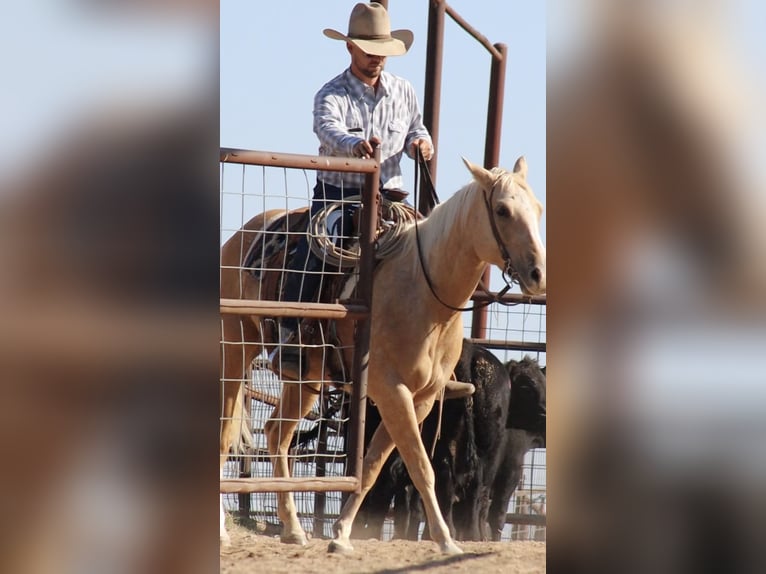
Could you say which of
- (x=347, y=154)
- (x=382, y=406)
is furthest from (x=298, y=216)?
(x=382, y=406)

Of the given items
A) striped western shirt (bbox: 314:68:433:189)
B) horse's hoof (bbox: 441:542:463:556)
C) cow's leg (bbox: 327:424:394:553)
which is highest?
striped western shirt (bbox: 314:68:433:189)

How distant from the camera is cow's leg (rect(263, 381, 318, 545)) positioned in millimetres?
5082

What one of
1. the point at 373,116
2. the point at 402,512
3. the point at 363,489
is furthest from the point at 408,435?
the point at 402,512

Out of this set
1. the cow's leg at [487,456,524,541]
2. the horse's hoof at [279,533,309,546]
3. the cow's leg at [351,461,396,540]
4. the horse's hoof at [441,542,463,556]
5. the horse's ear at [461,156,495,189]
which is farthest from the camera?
the cow's leg at [487,456,524,541]

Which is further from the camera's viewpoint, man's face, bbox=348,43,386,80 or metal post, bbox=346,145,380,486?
man's face, bbox=348,43,386,80

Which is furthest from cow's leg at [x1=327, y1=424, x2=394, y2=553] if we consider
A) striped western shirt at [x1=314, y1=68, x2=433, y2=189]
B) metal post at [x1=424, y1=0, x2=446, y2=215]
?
metal post at [x1=424, y1=0, x2=446, y2=215]

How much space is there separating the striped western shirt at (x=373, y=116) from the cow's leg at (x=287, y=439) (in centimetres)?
105

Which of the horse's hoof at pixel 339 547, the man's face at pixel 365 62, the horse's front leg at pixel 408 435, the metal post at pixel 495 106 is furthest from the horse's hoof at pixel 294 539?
the metal post at pixel 495 106

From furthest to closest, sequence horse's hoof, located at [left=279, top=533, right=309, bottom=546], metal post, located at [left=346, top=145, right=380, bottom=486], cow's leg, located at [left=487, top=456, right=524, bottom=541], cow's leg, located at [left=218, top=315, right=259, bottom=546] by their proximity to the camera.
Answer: cow's leg, located at [left=487, top=456, right=524, bottom=541] → horse's hoof, located at [left=279, top=533, right=309, bottom=546] → cow's leg, located at [left=218, top=315, right=259, bottom=546] → metal post, located at [left=346, top=145, right=380, bottom=486]

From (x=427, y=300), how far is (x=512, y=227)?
1.78 ft

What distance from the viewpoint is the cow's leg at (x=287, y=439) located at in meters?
5.08

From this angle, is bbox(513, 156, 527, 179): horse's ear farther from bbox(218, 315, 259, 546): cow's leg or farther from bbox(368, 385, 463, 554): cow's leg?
bbox(218, 315, 259, 546): cow's leg
